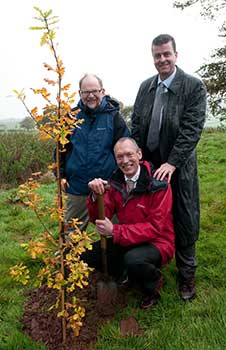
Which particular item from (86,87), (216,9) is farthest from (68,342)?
(216,9)

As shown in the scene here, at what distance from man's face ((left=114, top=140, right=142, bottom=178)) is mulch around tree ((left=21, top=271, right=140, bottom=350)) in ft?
3.90

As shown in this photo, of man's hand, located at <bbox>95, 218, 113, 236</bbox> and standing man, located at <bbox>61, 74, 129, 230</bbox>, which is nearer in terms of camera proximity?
man's hand, located at <bbox>95, 218, 113, 236</bbox>

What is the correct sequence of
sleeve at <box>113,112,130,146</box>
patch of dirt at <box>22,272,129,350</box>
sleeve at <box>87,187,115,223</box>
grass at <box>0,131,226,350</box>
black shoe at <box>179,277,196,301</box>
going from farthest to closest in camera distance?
sleeve at <box>113,112,130,146</box>
black shoe at <box>179,277,196,301</box>
sleeve at <box>87,187,115,223</box>
patch of dirt at <box>22,272,129,350</box>
grass at <box>0,131,226,350</box>

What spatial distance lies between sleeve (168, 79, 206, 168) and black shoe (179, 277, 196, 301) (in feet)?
4.21

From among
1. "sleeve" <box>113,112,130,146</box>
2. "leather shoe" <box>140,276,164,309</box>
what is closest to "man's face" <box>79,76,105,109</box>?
"sleeve" <box>113,112,130,146</box>

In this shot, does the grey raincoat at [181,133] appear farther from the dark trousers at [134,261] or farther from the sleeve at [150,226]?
the dark trousers at [134,261]

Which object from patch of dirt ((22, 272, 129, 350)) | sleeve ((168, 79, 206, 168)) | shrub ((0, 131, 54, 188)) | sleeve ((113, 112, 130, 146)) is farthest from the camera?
shrub ((0, 131, 54, 188))

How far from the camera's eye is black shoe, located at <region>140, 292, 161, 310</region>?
3.81m

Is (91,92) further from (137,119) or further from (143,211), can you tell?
(143,211)

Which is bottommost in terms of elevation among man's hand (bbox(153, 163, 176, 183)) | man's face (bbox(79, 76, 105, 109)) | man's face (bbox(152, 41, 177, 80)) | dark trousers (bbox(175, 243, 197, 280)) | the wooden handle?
dark trousers (bbox(175, 243, 197, 280))

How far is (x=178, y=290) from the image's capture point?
404 cm

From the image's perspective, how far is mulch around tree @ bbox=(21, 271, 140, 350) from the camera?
341 cm

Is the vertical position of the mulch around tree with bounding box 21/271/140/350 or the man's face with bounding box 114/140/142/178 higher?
the man's face with bounding box 114/140/142/178

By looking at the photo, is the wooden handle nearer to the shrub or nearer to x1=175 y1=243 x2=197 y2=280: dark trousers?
x1=175 y1=243 x2=197 y2=280: dark trousers
